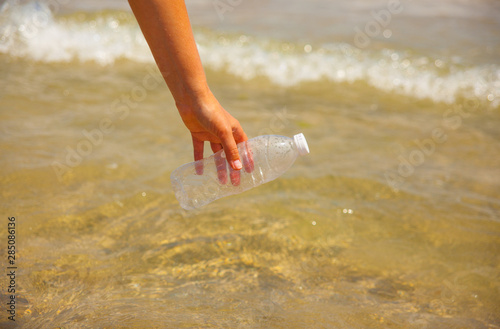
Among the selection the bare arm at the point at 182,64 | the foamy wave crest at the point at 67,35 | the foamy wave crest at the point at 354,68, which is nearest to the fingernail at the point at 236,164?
the bare arm at the point at 182,64

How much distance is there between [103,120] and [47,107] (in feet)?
1.96

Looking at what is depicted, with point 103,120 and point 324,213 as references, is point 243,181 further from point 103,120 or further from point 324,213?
point 103,120

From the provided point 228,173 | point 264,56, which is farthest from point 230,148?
point 264,56

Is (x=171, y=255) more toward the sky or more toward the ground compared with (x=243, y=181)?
more toward the ground

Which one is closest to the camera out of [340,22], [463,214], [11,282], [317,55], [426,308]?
[11,282]

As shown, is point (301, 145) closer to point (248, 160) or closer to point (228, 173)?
point (248, 160)

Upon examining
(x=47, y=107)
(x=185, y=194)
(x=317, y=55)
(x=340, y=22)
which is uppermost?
(x=340, y=22)

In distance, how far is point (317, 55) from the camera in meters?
6.55

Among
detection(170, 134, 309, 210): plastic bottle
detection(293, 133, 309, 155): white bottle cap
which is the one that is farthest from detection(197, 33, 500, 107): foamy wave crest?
detection(293, 133, 309, 155): white bottle cap

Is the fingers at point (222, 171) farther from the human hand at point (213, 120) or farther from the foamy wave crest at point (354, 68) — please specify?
the foamy wave crest at point (354, 68)

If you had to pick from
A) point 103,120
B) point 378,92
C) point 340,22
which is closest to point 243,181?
point 103,120

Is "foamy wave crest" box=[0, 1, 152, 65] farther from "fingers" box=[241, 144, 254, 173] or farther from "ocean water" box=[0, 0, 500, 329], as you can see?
"fingers" box=[241, 144, 254, 173]

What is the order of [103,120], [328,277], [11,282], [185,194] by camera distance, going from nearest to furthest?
1. [11,282]
2. [328,277]
3. [185,194]
4. [103,120]

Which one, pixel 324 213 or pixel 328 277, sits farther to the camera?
pixel 324 213
